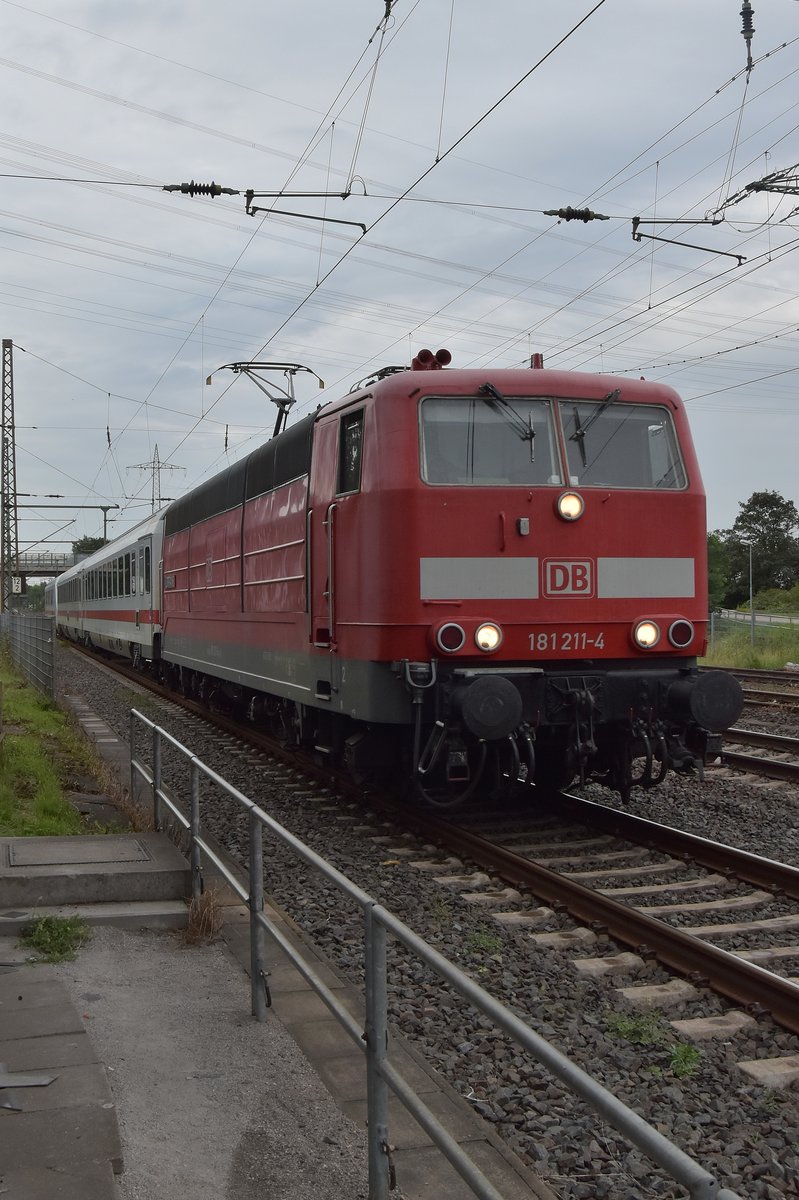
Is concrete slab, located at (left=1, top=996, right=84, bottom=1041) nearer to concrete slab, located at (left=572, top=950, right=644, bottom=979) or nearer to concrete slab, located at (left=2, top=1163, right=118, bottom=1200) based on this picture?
concrete slab, located at (left=2, top=1163, right=118, bottom=1200)

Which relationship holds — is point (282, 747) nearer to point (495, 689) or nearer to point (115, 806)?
point (115, 806)

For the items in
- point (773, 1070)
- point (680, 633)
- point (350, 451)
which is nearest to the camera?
point (773, 1070)

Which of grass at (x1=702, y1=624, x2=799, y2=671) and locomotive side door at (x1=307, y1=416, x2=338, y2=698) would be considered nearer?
locomotive side door at (x1=307, y1=416, x2=338, y2=698)

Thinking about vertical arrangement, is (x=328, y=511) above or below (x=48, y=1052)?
above

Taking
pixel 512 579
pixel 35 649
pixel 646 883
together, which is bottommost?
pixel 646 883

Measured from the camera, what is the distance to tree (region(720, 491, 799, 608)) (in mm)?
81750

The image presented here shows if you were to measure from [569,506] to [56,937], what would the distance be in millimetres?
4525

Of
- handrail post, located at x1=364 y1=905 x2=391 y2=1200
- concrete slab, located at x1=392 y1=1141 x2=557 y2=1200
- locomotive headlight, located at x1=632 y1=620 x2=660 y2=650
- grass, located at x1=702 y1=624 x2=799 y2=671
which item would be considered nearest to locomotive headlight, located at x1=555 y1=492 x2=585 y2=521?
locomotive headlight, located at x1=632 y1=620 x2=660 y2=650

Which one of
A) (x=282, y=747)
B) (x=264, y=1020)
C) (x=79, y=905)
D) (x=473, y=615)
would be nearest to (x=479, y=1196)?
(x=264, y=1020)

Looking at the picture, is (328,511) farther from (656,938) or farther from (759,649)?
(759,649)

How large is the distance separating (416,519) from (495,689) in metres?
1.32

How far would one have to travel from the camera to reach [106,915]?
5988 mm

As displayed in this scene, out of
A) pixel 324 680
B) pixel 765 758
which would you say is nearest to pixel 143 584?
pixel 765 758

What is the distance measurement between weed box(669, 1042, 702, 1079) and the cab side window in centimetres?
498
